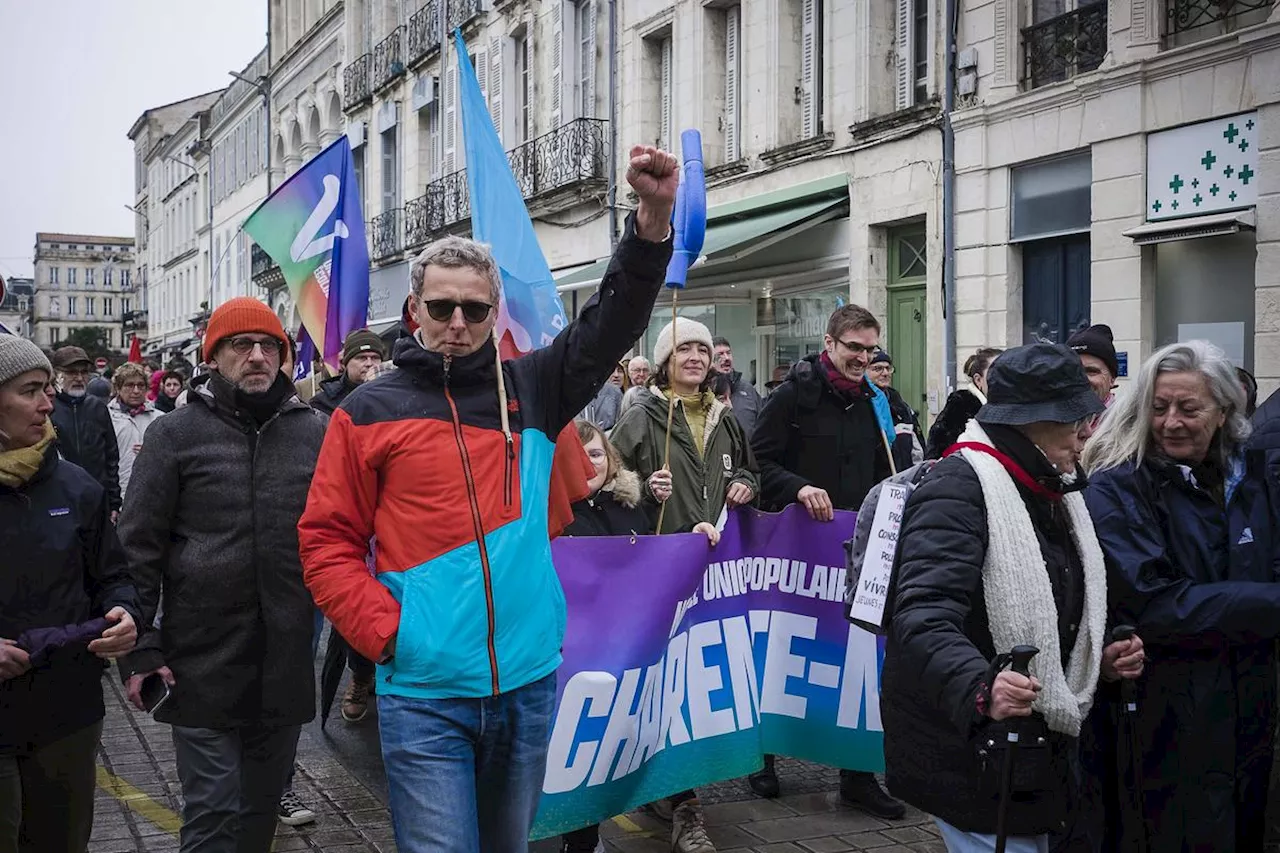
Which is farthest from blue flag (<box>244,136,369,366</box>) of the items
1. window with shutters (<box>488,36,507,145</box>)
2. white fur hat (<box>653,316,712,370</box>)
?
window with shutters (<box>488,36,507,145</box>)

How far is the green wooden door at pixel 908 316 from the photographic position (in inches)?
564

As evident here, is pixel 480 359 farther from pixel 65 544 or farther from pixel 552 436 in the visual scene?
pixel 65 544

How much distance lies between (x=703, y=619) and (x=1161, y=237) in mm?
7442

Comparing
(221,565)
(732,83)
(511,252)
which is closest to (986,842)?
(221,565)

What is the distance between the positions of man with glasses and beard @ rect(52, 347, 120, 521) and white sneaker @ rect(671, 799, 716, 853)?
5.36m

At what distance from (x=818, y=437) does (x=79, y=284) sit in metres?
139

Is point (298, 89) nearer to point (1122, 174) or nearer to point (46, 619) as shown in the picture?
point (1122, 174)

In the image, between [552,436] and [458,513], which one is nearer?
[458,513]

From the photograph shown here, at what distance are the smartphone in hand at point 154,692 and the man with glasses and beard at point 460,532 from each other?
1055 millimetres

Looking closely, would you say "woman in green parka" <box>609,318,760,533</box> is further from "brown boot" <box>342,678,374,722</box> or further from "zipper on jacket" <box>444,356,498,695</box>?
"brown boot" <box>342,678,374,722</box>

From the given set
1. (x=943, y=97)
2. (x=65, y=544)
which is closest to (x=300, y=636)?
(x=65, y=544)

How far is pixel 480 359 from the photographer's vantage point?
3.07 metres

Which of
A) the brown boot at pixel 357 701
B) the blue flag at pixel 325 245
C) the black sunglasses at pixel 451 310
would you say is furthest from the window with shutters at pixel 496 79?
the black sunglasses at pixel 451 310

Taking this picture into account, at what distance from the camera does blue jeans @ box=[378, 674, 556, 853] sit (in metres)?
2.94
